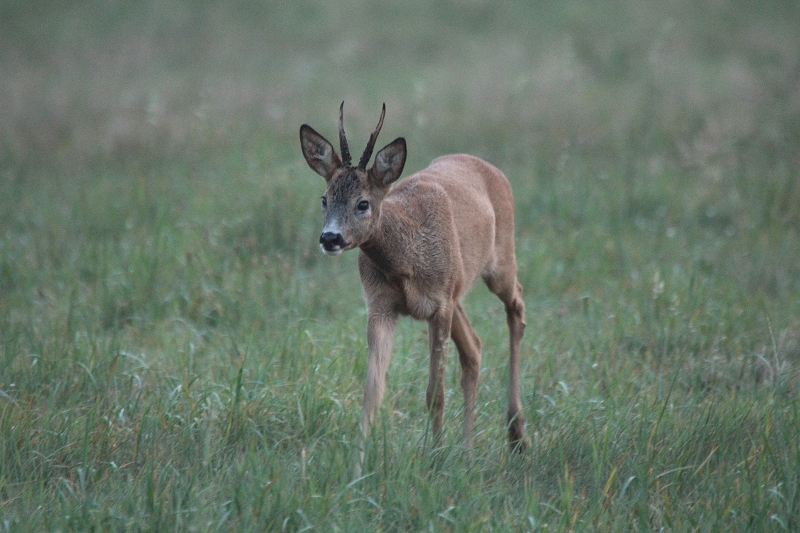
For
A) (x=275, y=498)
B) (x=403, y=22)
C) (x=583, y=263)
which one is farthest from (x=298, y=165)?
(x=403, y=22)

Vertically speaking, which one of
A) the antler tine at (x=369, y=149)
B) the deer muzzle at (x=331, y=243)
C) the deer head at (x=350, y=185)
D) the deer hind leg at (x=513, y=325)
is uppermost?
the antler tine at (x=369, y=149)

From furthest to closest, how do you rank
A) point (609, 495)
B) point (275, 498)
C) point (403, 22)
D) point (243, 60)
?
point (403, 22) < point (243, 60) < point (609, 495) < point (275, 498)

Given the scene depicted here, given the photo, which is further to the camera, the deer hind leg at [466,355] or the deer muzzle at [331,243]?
the deer hind leg at [466,355]

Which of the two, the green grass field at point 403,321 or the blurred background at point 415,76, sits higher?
the blurred background at point 415,76

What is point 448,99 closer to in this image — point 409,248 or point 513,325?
point 513,325

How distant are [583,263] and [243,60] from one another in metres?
10.7

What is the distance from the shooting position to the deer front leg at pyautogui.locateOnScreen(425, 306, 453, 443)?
4.72 meters

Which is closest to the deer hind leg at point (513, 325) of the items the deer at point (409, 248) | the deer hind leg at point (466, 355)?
the deer at point (409, 248)

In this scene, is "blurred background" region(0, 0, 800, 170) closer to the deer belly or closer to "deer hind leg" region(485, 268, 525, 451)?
"deer hind leg" region(485, 268, 525, 451)

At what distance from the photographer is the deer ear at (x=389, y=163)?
4.64 meters

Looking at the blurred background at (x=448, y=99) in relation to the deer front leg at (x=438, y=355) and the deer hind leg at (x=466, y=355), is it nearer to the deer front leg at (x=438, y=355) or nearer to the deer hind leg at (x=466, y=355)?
the deer hind leg at (x=466, y=355)

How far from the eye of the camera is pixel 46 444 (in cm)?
435

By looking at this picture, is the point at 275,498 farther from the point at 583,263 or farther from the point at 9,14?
the point at 9,14

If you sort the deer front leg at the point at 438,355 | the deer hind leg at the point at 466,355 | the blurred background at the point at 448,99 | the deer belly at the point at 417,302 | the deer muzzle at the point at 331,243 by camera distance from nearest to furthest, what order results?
the deer muzzle at the point at 331,243, the deer front leg at the point at 438,355, the deer belly at the point at 417,302, the deer hind leg at the point at 466,355, the blurred background at the point at 448,99
